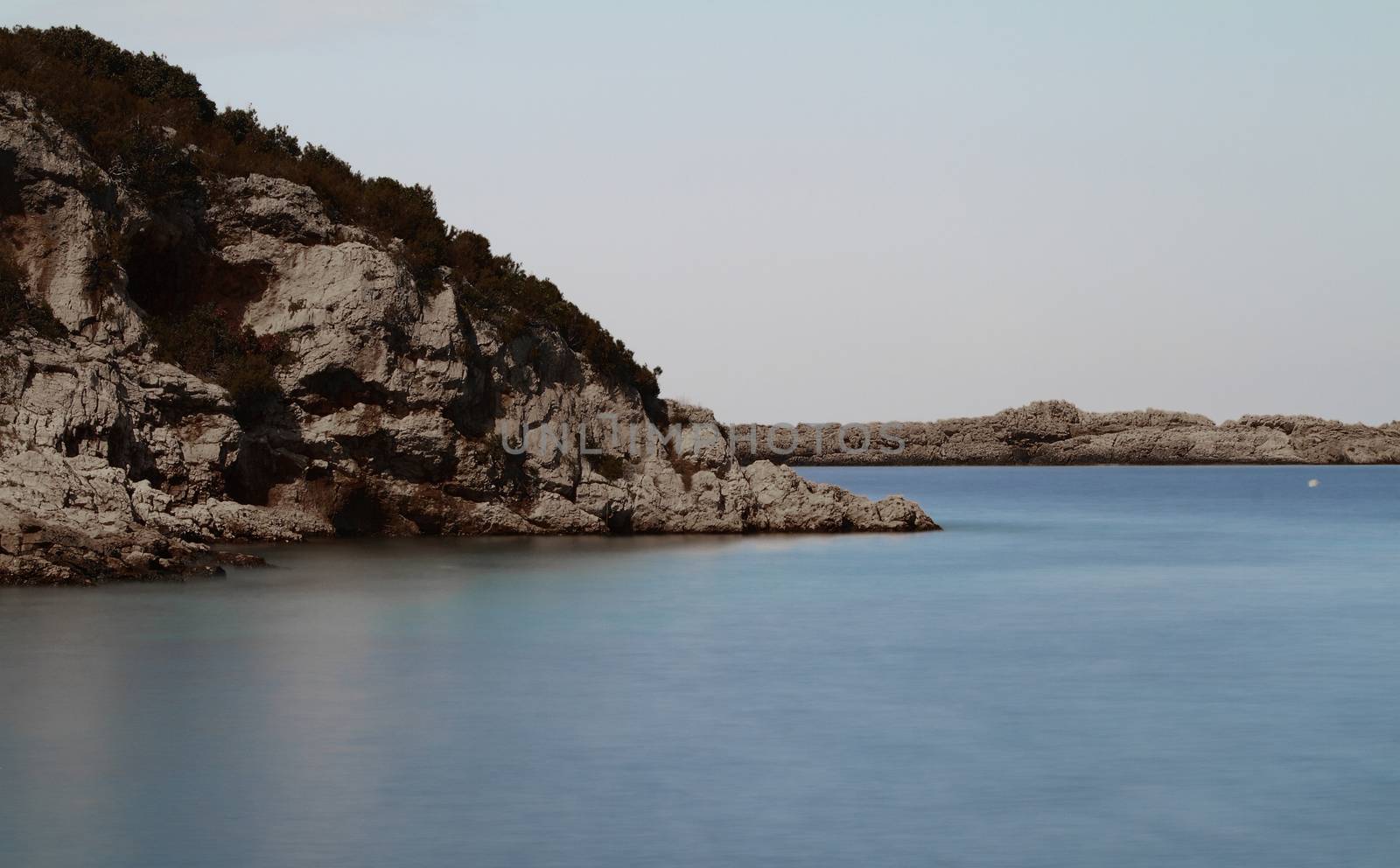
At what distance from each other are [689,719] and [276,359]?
21.7 m

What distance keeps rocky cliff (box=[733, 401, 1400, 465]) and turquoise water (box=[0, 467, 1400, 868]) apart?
133824 millimetres

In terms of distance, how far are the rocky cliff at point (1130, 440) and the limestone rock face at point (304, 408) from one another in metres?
120

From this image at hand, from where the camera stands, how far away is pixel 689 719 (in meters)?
15.2

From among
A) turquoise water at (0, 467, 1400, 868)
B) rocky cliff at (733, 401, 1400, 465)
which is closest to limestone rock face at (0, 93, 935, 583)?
turquoise water at (0, 467, 1400, 868)

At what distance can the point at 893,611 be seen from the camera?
951 inches

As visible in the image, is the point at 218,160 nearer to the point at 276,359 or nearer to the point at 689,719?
the point at 276,359

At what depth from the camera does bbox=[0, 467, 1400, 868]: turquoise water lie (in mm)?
10734

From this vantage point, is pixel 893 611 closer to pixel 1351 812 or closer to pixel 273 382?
pixel 1351 812

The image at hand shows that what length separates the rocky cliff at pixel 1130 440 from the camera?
164m

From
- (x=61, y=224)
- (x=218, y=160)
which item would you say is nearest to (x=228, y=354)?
(x=61, y=224)

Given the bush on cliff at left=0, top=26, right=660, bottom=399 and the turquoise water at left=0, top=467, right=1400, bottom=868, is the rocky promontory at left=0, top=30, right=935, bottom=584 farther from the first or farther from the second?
the turquoise water at left=0, top=467, right=1400, bottom=868

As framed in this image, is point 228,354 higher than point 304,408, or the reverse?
point 228,354

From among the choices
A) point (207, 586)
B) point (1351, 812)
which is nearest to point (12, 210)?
point (207, 586)

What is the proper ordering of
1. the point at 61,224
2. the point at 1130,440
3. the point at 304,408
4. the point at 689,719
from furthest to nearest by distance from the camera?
1. the point at 1130,440
2. the point at 304,408
3. the point at 61,224
4. the point at 689,719
